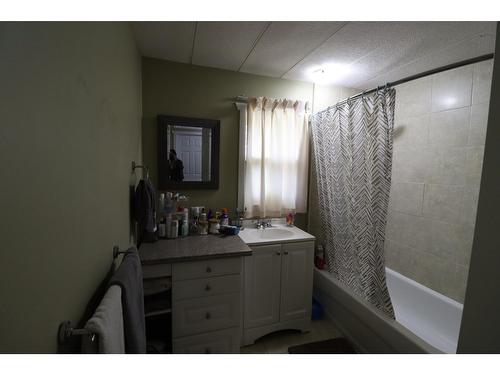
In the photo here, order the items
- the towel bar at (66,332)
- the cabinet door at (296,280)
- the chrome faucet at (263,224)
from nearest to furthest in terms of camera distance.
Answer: the towel bar at (66,332) → the cabinet door at (296,280) → the chrome faucet at (263,224)

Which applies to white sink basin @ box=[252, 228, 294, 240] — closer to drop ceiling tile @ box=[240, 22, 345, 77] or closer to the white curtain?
the white curtain

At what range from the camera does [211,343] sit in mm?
1486

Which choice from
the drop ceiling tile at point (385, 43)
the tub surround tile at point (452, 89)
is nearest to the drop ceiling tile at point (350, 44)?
the drop ceiling tile at point (385, 43)

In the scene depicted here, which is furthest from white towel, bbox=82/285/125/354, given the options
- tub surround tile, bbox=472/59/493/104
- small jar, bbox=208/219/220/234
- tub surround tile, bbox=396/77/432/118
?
tub surround tile, bbox=396/77/432/118

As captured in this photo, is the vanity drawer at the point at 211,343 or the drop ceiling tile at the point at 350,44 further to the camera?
the vanity drawer at the point at 211,343

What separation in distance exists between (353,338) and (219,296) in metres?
1.18

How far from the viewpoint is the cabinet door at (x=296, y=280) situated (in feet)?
5.91

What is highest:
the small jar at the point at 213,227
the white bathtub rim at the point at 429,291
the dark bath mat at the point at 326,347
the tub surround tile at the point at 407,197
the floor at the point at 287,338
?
the tub surround tile at the point at 407,197

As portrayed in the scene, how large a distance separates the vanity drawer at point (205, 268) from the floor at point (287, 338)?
736mm

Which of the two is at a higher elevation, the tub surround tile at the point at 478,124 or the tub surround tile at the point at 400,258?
the tub surround tile at the point at 478,124

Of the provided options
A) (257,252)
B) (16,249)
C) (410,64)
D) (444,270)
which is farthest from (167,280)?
(410,64)

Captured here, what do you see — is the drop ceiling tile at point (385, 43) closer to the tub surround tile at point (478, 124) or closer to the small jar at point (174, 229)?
the tub surround tile at point (478, 124)

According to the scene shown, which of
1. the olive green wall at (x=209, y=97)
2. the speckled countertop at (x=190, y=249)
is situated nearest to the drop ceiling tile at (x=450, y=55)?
the olive green wall at (x=209, y=97)

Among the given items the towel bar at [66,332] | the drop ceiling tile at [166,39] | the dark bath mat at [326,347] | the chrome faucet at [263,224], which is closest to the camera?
the towel bar at [66,332]
